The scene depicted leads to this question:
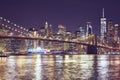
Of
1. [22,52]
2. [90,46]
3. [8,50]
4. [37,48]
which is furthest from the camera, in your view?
[37,48]

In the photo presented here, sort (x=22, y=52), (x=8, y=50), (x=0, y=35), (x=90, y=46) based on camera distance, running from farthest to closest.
A: (x=22, y=52), (x=8, y=50), (x=90, y=46), (x=0, y=35)

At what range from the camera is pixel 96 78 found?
103 ft

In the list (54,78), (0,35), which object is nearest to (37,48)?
(0,35)

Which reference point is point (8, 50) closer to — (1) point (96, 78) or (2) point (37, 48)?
(2) point (37, 48)

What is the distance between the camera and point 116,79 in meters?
30.5

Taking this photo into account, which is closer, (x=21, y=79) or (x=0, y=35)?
(x=21, y=79)

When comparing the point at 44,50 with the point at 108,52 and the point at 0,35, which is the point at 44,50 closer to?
the point at 108,52

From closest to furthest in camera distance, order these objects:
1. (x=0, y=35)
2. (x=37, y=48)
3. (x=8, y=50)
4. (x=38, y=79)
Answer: (x=38, y=79) < (x=0, y=35) < (x=8, y=50) < (x=37, y=48)

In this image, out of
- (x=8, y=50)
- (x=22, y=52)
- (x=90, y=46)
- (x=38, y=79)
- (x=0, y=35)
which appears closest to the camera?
(x=38, y=79)

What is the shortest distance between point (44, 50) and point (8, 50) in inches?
956

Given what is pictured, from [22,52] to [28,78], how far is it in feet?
346

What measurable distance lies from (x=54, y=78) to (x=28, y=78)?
1681 mm

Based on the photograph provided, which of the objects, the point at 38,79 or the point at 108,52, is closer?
the point at 38,79

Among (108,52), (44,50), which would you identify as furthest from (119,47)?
(44,50)
